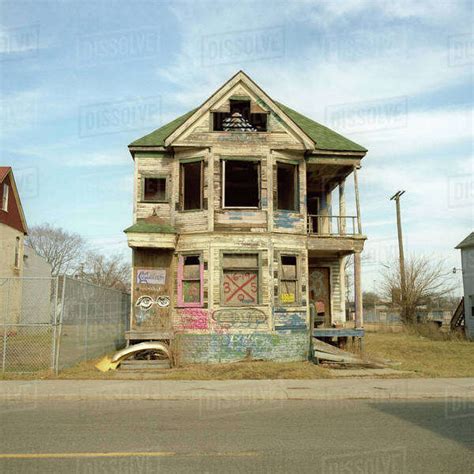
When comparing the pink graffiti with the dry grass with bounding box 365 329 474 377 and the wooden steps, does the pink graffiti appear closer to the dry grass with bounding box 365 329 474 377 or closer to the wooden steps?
the wooden steps

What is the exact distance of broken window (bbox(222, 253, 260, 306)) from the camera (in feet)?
56.0

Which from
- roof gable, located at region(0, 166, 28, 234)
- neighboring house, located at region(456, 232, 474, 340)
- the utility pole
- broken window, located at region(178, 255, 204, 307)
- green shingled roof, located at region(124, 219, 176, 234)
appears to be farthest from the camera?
the utility pole

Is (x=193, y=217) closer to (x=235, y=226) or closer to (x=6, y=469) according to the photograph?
(x=235, y=226)

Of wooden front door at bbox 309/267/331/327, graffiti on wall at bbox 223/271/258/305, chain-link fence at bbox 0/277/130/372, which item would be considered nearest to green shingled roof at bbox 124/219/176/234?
chain-link fence at bbox 0/277/130/372

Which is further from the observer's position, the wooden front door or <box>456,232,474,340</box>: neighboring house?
<box>456,232,474,340</box>: neighboring house

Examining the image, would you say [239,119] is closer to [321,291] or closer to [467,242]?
[321,291]

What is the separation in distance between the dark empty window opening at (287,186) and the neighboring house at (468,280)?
2045cm

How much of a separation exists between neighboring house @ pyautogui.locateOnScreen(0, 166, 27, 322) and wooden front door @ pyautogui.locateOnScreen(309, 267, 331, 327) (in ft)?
61.1

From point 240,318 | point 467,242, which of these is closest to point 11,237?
point 240,318

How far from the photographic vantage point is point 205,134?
58.2ft

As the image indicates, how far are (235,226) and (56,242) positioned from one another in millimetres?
67181

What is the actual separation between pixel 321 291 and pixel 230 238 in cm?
596

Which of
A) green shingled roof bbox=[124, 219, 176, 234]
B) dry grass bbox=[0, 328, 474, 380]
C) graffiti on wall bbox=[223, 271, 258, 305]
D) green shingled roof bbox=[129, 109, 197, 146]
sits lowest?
dry grass bbox=[0, 328, 474, 380]

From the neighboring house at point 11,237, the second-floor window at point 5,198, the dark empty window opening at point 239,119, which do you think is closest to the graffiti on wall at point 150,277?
the dark empty window opening at point 239,119
